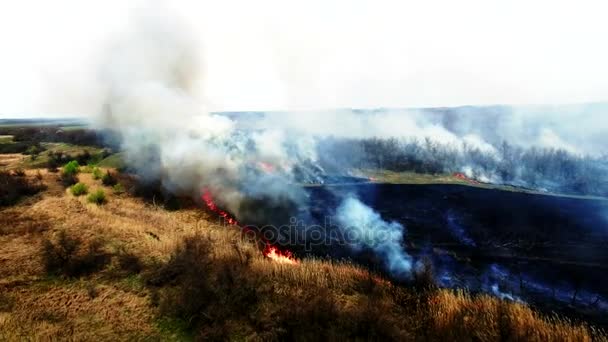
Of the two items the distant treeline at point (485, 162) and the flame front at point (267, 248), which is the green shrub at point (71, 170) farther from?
the distant treeline at point (485, 162)

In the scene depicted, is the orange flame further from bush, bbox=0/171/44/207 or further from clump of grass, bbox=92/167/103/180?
clump of grass, bbox=92/167/103/180

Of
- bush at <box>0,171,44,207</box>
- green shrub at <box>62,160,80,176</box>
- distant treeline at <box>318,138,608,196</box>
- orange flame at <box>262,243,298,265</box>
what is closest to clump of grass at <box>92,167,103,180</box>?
green shrub at <box>62,160,80,176</box>

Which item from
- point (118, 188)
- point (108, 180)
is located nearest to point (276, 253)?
point (118, 188)

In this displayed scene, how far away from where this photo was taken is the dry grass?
9.23 metres

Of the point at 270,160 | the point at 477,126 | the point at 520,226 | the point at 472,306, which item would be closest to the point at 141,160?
the point at 270,160

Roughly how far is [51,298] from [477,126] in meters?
82.6

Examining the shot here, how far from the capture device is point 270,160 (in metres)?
38.5

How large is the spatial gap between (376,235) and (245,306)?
1170 cm

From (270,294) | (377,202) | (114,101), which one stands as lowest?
(377,202)

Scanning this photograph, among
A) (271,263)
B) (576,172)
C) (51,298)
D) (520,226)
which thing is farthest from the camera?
(576,172)

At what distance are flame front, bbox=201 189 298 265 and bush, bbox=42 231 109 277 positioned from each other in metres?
7.02

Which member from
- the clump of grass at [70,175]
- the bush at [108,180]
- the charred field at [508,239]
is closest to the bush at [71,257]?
the charred field at [508,239]

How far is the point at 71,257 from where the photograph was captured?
1308cm

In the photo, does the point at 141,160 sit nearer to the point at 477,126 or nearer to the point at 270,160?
the point at 270,160
